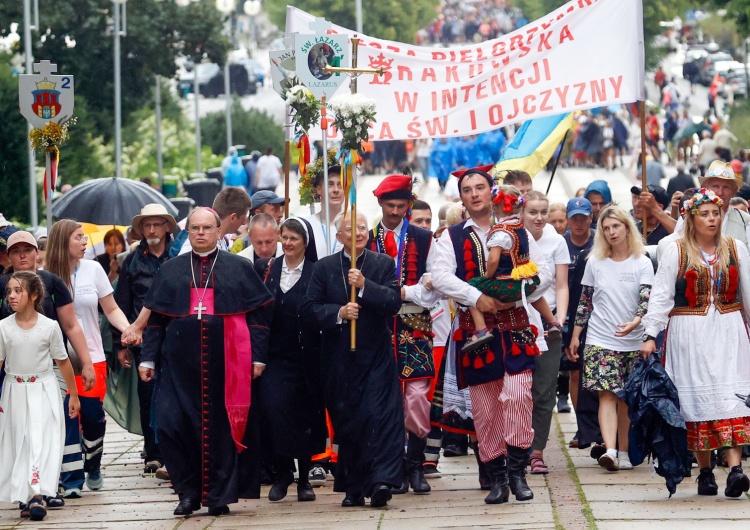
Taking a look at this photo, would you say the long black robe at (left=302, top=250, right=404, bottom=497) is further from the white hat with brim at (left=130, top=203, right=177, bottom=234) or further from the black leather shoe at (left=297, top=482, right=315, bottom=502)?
the white hat with brim at (left=130, top=203, right=177, bottom=234)

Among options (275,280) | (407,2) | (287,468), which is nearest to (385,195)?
(275,280)

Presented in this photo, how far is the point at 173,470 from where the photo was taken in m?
10.0

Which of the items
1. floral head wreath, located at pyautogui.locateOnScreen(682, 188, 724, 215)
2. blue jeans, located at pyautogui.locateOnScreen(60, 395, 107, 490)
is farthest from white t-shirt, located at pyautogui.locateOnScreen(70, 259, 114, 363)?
floral head wreath, located at pyautogui.locateOnScreen(682, 188, 724, 215)

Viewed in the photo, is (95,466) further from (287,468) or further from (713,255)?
(713,255)

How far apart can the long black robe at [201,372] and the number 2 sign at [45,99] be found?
3.14m

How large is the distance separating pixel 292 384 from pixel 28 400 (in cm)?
167

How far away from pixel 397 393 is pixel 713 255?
2137 mm

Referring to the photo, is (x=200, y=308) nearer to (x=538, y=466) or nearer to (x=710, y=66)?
(x=538, y=466)

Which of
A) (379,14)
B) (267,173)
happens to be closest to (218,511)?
(267,173)

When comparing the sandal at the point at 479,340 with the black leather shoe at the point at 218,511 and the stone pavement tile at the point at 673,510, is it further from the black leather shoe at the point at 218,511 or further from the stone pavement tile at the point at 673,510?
the black leather shoe at the point at 218,511

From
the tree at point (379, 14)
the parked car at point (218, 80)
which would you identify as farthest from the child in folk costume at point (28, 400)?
the parked car at point (218, 80)

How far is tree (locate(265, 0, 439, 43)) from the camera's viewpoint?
6525 centimetres

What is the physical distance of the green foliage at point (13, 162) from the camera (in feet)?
78.5

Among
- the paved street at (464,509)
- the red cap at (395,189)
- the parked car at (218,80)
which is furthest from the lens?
the parked car at (218,80)
